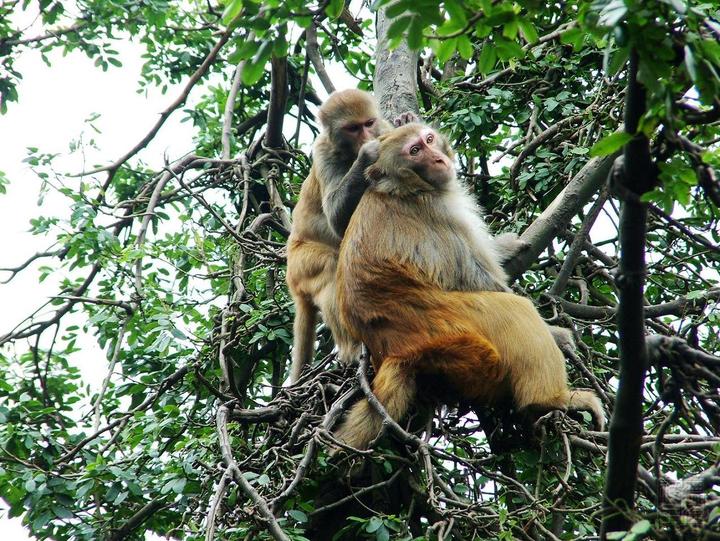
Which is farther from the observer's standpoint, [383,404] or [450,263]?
[450,263]

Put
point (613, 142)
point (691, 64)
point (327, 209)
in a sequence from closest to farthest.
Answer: point (691, 64) → point (613, 142) → point (327, 209)

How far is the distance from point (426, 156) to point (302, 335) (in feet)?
6.20

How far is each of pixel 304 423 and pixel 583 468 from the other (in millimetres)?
1681

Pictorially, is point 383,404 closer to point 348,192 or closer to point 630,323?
point 348,192

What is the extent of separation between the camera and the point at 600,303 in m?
6.66

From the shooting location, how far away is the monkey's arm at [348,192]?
5.96 meters

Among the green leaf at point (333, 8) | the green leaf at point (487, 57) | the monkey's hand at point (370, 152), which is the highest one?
the monkey's hand at point (370, 152)

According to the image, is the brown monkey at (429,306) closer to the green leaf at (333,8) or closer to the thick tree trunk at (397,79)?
the thick tree trunk at (397,79)

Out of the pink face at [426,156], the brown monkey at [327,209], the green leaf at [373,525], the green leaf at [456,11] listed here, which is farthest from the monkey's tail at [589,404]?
the green leaf at [456,11]

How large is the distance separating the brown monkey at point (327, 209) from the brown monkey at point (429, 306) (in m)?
0.56

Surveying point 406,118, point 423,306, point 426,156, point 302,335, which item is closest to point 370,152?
point 426,156

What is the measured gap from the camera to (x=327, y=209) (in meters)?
6.62

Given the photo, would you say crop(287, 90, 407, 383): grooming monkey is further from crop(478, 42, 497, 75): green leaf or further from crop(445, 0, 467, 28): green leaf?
crop(445, 0, 467, 28): green leaf

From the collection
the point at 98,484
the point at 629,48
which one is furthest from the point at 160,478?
the point at 629,48
